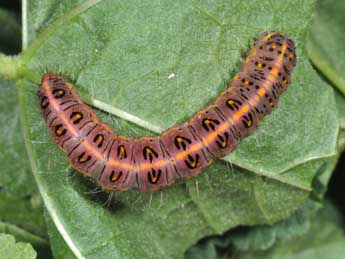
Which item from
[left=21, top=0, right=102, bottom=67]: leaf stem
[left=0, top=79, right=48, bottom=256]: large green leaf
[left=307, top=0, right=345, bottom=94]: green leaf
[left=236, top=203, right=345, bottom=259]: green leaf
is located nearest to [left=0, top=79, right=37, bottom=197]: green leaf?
[left=0, top=79, right=48, bottom=256]: large green leaf

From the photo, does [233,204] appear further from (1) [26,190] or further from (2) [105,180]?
(1) [26,190]

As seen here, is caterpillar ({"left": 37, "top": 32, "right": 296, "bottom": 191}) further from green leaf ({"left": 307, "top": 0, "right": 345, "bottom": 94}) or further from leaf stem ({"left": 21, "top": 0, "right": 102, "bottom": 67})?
green leaf ({"left": 307, "top": 0, "right": 345, "bottom": 94})

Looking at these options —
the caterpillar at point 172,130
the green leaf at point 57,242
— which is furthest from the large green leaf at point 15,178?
the caterpillar at point 172,130

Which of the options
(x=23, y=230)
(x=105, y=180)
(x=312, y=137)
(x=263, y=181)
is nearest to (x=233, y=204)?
(x=263, y=181)

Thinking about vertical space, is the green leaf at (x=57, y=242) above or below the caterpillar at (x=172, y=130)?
below

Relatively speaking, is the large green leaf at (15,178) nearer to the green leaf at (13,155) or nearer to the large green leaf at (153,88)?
the green leaf at (13,155)

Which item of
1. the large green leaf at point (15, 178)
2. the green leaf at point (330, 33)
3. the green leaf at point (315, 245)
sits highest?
the green leaf at point (330, 33)
